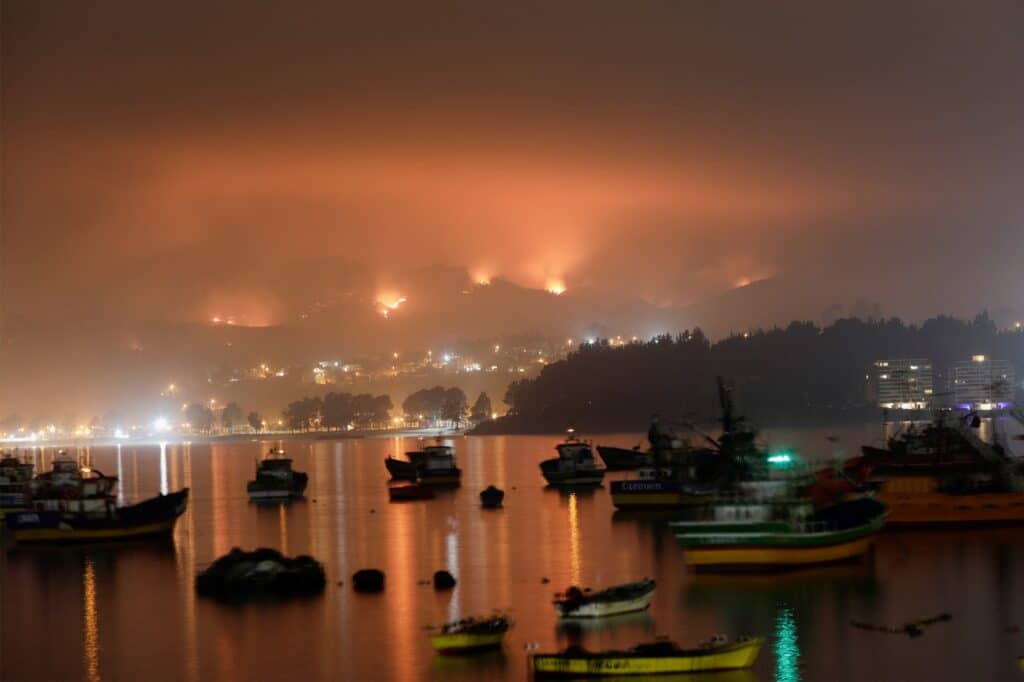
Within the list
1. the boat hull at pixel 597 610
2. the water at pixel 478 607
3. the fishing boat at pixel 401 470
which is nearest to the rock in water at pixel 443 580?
the water at pixel 478 607

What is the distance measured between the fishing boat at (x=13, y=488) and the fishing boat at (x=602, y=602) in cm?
2548

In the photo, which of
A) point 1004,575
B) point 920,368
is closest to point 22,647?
point 1004,575

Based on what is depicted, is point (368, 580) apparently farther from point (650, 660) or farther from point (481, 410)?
point (481, 410)

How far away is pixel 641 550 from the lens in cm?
3241

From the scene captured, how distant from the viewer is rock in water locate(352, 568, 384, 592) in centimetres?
2759

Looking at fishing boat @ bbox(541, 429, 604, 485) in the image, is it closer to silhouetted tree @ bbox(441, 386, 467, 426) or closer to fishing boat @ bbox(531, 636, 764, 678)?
fishing boat @ bbox(531, 636, 764, 678)

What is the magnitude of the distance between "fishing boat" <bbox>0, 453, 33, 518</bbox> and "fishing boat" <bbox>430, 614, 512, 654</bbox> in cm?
2577

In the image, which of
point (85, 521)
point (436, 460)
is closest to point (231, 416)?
point (436, 460)

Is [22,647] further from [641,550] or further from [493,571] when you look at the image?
[641,550]

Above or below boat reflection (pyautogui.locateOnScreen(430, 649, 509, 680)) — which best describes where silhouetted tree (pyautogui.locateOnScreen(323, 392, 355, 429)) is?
above

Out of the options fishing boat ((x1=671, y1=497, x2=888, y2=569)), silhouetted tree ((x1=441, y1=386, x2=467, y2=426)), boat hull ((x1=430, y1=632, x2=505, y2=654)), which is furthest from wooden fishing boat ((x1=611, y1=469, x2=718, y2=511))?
silhouetted tree ((x1=441, y1=386, x2=467, y2=426))

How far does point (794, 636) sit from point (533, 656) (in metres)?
4.94

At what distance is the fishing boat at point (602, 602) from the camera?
73.3ft

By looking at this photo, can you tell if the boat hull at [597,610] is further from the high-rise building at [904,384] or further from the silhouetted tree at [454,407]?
the silhouetted tree at [454,407]
